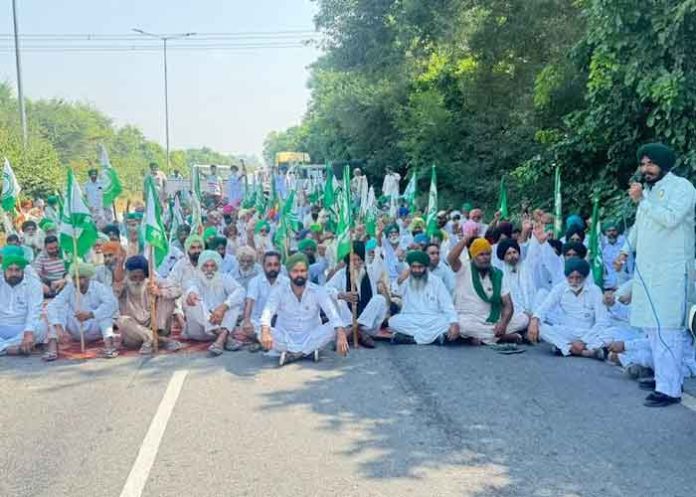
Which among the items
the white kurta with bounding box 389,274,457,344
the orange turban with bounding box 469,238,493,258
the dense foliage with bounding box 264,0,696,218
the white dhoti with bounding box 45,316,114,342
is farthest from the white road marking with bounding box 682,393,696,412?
the white dhoti with bounding box 45,316,114,342

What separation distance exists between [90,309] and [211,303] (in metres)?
1.32

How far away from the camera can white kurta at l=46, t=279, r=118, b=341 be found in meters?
8.36

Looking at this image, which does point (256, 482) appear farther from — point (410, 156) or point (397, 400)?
point (410, 156)

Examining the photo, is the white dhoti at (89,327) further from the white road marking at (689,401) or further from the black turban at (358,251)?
the white road marking at (689,401)

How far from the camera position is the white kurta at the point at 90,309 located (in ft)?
27.4

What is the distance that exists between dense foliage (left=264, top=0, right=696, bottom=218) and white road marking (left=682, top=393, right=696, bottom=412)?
15.9 ft

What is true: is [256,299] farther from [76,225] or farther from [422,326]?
[76,225]

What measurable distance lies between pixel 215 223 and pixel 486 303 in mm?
7364

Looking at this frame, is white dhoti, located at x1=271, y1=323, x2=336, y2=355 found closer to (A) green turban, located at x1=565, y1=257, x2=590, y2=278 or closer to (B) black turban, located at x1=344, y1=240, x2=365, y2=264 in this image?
(B) black turban, located at x1=344, y1=240, x2=365, y2=264

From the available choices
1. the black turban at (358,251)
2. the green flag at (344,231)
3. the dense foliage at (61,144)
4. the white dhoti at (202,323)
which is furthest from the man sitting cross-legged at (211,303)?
the dense foliage at (61,144)

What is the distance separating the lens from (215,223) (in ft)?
48.3

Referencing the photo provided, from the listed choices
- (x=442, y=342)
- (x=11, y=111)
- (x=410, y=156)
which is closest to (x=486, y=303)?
(x=442, y=342)

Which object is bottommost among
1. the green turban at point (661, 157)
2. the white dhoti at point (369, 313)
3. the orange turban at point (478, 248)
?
the white dhoti at point (369, 313)

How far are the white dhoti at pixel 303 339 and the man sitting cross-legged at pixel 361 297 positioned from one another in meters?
0.58
